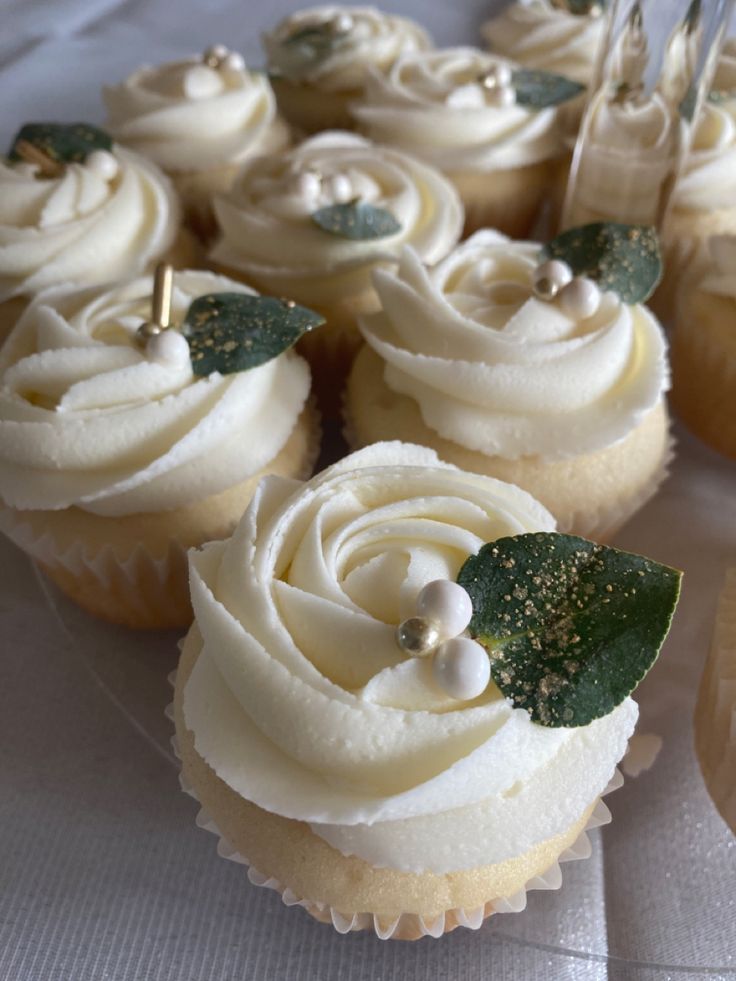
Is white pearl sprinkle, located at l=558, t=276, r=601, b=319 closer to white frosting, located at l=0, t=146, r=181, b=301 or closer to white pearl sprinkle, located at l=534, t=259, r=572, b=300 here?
white pearl sprinkle, located at l=534, t=259, r=572, b=300

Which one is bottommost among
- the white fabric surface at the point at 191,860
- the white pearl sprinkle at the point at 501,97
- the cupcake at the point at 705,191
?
the white fabric surface at the point at 191,860

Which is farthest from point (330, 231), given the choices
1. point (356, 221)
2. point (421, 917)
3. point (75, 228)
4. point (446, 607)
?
point (421, 917)

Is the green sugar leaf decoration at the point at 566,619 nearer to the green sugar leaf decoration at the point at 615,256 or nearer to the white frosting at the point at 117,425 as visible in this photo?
the white frosting at the point at 117,425

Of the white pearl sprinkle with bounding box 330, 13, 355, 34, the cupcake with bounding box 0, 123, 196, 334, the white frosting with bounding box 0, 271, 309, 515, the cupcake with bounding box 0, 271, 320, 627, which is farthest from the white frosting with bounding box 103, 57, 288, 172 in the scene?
the white frosting with bounding box 0, 271, 309, 515

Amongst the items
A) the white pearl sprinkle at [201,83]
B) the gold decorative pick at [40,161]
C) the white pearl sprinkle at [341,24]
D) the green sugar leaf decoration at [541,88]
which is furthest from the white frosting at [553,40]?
the gold decorative pick at [40,161]

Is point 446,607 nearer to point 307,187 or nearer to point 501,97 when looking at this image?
point 307,187
